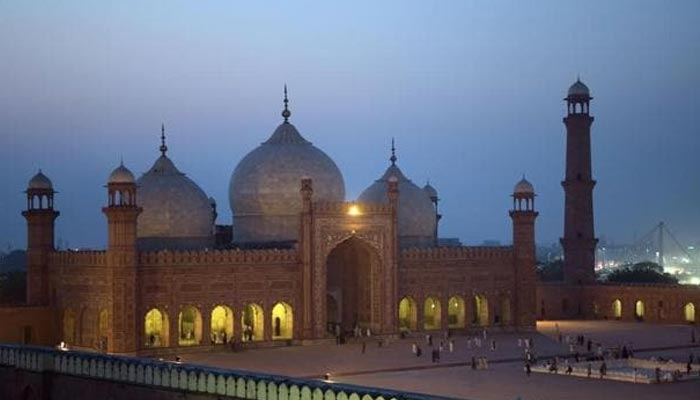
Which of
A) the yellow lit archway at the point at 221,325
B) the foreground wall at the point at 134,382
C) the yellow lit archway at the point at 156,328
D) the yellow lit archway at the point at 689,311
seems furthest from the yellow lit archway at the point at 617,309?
the foreground wall at the point at 134,382

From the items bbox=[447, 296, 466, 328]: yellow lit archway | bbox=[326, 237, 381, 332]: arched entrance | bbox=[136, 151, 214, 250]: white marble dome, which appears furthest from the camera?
bbox=[447, 296, 466, 328]: yellow lit archway

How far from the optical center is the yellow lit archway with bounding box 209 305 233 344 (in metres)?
32.9

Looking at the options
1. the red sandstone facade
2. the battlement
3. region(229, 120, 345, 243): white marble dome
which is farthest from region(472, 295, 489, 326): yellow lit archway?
region(229, 120, 345, 243): white marble dome

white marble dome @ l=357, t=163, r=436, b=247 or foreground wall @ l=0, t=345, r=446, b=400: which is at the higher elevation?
white marble dome @ l=357, t=163, r=436, b=247

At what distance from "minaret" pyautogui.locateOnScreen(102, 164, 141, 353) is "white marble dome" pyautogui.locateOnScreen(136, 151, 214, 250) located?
3.59m

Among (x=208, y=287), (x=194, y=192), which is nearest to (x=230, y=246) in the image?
(x=194, y=192)

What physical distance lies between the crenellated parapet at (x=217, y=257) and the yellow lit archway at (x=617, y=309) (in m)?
13.6

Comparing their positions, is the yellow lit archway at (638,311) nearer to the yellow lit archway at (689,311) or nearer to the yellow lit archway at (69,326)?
the yellow lit archway at (689,311)

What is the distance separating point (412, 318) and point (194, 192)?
304 inches

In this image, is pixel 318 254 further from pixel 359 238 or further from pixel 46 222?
pixel 46 222

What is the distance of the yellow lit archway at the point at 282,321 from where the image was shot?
34.1 m

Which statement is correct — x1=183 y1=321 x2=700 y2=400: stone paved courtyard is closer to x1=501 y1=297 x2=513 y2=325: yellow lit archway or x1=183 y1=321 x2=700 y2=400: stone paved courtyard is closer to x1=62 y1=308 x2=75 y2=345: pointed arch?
x1=501 y1=297 x2=513 y2=325: yellow lit archway

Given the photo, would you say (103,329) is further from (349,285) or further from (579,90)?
(579,90)

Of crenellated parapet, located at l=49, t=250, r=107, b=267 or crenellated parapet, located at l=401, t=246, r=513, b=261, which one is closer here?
crenellated parapet, located at l=49, t=250, r=107, b=267
